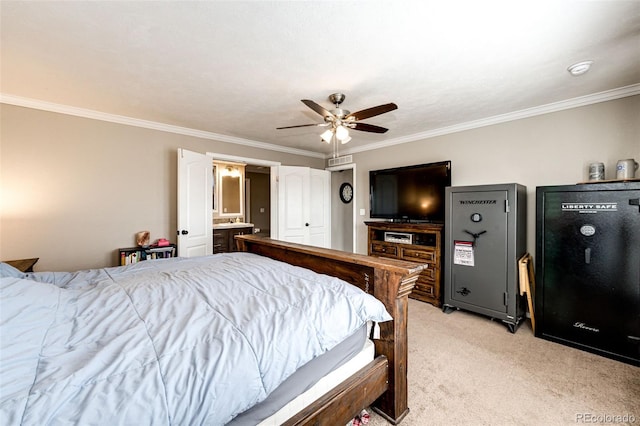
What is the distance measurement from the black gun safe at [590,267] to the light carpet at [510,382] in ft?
0.59

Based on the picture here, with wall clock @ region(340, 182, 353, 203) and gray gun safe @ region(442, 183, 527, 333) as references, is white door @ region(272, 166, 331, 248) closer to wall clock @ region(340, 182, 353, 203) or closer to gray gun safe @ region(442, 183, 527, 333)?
wall clock @ region(340, 182, 353, 203)

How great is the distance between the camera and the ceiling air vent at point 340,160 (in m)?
5.01

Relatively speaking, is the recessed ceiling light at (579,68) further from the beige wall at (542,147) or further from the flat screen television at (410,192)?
the flat screen television at (410,192)

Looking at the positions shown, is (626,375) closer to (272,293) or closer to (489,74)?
(489,74)

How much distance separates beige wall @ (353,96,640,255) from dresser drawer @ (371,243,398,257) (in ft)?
4.17

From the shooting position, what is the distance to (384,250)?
3936mm

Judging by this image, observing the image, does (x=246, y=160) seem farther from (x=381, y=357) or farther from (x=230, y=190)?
(x=381, y=357)

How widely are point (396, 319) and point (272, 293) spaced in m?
0.72

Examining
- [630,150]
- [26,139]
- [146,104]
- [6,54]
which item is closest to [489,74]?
[630,150]

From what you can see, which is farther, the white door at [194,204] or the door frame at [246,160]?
the door frame at [246,160]

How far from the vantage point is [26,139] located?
9.04 ft

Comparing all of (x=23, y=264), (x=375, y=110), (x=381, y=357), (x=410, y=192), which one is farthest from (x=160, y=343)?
(x=410, y=192)

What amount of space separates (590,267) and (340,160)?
3.81 meters

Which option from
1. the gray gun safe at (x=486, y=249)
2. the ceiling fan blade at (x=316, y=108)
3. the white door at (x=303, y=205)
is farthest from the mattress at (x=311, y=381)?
the white door at (x=303, y=205)
